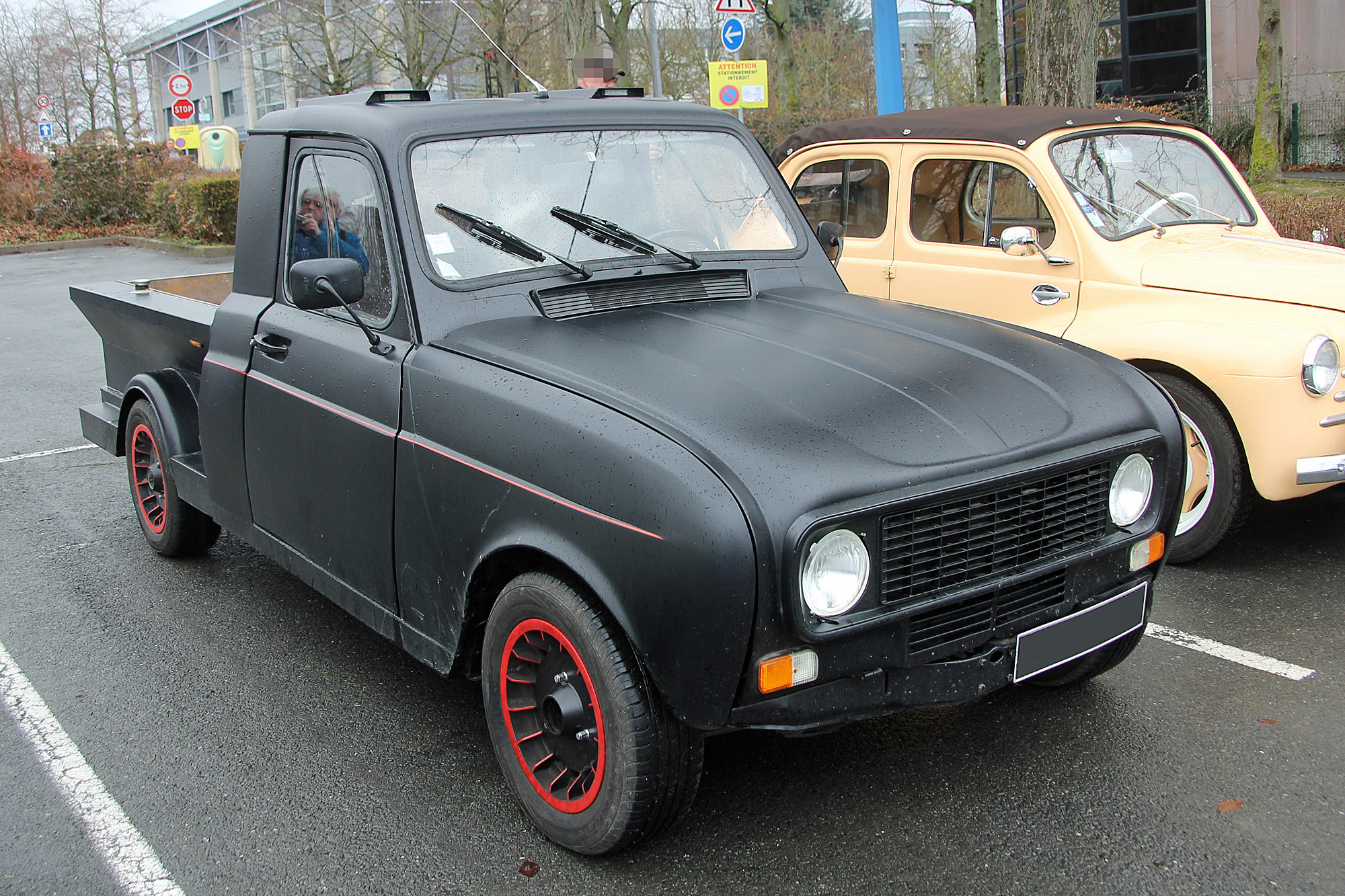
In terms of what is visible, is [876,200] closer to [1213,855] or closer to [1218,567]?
[1218,567]

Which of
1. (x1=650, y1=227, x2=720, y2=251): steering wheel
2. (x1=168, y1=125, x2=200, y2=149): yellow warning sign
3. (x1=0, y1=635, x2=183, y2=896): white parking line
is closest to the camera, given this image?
(x1=0, y1=635, x2=183, y2=896): white parking line

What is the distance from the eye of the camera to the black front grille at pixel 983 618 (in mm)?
2699

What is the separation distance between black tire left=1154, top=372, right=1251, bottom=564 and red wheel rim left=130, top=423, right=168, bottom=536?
14.5 feet

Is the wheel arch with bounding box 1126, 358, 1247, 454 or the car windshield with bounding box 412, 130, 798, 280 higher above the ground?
the car windshield with bounding box 412, 130, 798, 280

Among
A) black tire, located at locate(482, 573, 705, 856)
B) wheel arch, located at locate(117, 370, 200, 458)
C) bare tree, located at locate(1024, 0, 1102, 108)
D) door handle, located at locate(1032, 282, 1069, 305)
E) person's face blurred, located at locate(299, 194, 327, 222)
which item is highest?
bare tree, located at locate(1024, 0, 1102, 108)

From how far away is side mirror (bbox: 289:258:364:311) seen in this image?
330cm

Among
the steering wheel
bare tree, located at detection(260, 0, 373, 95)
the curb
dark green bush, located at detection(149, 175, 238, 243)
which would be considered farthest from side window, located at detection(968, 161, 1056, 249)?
bare tree, located at detection(260, 0, 373, 95)

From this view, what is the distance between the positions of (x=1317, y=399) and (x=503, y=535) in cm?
340

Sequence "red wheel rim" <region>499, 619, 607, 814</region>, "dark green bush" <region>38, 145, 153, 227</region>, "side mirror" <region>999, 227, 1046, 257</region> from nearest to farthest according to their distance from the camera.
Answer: "red wheel rim" <region>499, 619, 607, 814</region>, "side mirror" <region>999, 227, 1046, 257</region>, "dark green bush" <region>38, 145, 153, 227</region>

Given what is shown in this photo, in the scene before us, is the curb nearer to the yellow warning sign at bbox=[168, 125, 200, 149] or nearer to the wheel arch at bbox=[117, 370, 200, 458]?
the wheel arch at bbox=[117, 370, 200, 458]

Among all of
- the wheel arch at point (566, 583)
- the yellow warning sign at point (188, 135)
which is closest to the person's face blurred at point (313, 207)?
the wheel arch at point (566, 583)

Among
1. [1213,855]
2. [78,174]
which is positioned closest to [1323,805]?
[1213,855]

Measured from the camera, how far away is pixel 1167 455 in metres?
3.10

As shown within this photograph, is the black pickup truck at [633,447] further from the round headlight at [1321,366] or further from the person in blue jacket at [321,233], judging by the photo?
the round headlight at [1321,366]
